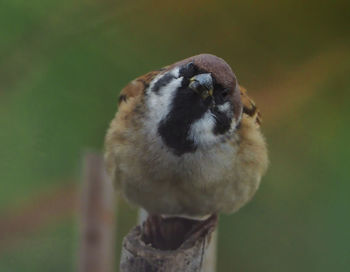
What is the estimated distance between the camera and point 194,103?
174 centimetres

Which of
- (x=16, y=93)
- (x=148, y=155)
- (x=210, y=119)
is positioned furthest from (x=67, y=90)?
(x=210, y=119)

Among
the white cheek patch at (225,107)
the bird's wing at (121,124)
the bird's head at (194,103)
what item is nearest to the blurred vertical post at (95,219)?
the bird's wing at (121,124)

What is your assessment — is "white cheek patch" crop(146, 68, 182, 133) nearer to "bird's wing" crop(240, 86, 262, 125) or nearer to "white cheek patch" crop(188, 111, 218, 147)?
"white cheek patch" crop(188, 111, 218, 147)

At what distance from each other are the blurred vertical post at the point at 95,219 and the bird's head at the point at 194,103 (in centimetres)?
27

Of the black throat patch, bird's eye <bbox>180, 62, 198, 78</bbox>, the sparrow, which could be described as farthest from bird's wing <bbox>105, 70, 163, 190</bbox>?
bird's eye <bbox>180, 62, 198, 78</bbox>

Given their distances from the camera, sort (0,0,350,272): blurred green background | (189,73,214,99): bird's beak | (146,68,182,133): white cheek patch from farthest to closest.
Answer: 1. (0,0,350,272): blurred green background
2. (146,68,182,133): white cheek patch
3. (189,73,214,99): bird's beak

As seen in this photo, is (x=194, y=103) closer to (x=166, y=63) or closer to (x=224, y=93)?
(x=224, y=93)

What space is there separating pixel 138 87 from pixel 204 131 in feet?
1.06

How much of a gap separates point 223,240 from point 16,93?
3.39ft

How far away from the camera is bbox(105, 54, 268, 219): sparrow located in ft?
5.70

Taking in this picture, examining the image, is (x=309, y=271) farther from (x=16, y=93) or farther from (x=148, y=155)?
(x=16, y=93)

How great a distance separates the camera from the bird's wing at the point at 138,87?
6.56 ft

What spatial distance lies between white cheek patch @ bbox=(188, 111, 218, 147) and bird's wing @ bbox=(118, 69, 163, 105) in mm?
246

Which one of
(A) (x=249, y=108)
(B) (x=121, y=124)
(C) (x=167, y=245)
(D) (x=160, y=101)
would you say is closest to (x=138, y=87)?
(B) (x=121, y=124)
